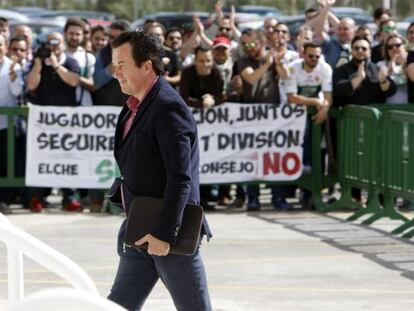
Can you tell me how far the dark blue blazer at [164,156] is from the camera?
6625mm

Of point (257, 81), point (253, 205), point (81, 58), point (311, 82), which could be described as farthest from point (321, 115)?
point (81, 58)

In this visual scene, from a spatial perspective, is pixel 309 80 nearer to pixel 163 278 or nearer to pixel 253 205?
pixel 253 205

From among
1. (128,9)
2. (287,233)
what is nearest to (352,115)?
(287,233)

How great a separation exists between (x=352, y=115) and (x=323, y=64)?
697 millimetres

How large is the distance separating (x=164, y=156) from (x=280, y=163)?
33.3 ft

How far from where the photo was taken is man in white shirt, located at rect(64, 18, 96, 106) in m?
16.7

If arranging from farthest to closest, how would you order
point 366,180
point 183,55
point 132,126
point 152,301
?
point 183,55
point 366,180
point 152,301
point 132,126

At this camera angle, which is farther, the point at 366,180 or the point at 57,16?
the point at 57,16

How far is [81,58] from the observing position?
1700 cm

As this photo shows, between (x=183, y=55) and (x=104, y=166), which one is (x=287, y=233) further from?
(x=183, y=55)

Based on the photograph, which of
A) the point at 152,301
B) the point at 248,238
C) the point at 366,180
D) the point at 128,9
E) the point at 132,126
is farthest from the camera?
the point at 128,9

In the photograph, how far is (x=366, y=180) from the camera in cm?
1587

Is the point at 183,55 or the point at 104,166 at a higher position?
the point at 183,55

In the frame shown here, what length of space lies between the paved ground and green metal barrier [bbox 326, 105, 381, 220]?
1.00ft
